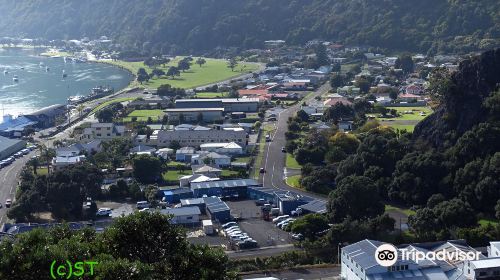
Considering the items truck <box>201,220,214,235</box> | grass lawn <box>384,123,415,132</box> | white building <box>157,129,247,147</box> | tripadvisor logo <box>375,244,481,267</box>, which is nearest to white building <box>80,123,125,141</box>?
white building <box>157,129,247,147</box>

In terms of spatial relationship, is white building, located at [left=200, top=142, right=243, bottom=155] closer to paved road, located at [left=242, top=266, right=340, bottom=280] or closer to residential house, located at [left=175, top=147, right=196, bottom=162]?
residential house, located at [left=175, top=147, right=196, bottom=162]

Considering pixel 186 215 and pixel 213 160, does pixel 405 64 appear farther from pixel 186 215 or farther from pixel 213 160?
pixel 186 215

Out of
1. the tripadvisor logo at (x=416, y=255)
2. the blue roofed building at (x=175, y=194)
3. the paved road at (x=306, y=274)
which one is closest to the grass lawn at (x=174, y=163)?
the blue roofed building at (x=175, y=194)

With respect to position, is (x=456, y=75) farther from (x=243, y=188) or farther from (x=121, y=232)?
(x=121, y=232)

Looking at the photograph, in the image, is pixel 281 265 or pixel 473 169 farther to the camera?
pixel 473 169


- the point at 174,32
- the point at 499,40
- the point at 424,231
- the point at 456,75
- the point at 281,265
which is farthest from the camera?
the point at 174,32

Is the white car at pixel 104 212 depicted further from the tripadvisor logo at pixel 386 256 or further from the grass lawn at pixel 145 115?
the grass lawn at pixel 145 115

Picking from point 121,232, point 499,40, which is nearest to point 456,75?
point 121,232
